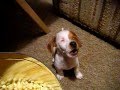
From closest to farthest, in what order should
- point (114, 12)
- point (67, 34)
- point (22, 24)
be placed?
1. point (67, 34)
2. point (114, 12)
3. point (22, 24)

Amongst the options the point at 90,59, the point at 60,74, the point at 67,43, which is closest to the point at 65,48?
the point at 67,43

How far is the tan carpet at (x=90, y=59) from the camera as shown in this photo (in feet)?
3.91

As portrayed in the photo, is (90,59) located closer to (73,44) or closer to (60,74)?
(60,74)

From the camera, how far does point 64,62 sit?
1082 mm

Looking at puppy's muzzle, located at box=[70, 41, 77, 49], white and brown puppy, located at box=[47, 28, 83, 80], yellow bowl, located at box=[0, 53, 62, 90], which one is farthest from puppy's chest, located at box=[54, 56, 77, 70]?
yellow bowl, located at box=[0, 53, 62, 90]

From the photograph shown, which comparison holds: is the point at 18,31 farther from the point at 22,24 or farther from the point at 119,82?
the point at 119,82

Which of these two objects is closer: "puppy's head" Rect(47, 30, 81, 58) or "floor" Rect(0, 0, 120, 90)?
"puppy's head" Rect(47, 30, 81, 58)

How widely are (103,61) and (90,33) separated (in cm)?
24

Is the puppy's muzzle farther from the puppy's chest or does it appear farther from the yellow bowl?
the yellow bowl

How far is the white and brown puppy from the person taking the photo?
98 cm

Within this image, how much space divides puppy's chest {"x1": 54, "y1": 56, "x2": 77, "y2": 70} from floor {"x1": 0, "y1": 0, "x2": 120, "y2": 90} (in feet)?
0.44

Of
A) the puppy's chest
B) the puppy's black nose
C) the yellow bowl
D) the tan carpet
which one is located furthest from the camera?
the tan carpet

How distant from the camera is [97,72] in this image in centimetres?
124

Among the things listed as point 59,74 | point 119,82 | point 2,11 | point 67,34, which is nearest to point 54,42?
point 67,34
